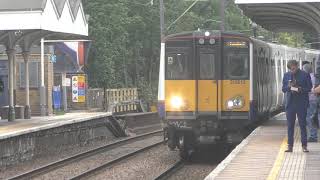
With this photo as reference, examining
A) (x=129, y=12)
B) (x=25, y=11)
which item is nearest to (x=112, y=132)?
(x=25, y=11)

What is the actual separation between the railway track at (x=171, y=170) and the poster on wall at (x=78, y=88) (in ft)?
60.2

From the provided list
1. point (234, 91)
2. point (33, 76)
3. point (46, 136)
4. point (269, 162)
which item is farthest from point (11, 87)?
point (269, 162)

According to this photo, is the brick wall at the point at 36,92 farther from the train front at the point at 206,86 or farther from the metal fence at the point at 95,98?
the train front at the point at 206,86

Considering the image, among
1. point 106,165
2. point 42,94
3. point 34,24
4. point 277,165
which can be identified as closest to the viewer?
point 277,165

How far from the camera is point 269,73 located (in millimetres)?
19531

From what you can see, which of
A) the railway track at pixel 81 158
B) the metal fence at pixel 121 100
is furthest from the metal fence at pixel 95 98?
the railway track at pixel 81 158

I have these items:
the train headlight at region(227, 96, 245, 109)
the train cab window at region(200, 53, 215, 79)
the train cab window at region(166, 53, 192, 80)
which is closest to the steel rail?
the train cab window at region(166, 53, 192, 80)

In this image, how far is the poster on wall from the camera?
34.8 metres

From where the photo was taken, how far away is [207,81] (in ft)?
52.1

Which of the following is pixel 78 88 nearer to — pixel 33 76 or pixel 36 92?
pixel 33 76

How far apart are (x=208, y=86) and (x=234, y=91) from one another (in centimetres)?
63

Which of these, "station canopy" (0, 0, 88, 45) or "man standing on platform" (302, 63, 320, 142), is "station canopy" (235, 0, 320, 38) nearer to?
"man standing on platform" (302, 63, 320, 142)

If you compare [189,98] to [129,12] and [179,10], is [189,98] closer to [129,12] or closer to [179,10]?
[129,12]

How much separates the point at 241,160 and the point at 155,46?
131ft
